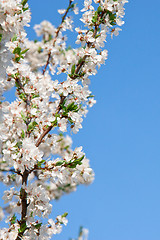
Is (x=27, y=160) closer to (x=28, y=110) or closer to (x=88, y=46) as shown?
(x=28, y=110)

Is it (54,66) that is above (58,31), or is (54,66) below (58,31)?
below

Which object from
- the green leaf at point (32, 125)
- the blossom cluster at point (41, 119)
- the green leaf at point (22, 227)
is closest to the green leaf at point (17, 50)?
the blossom cluster at point (41, 119)

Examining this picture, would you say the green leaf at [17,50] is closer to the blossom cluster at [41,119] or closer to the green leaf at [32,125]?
the blossom cluster at [41,119]

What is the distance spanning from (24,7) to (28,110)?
1.51 metres

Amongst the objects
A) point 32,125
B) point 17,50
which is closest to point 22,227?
point 32,125

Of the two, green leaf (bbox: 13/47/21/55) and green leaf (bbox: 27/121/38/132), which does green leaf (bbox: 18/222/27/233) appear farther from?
green leaf (bbox: 13/47/21/55)

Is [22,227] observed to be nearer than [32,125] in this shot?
Yes

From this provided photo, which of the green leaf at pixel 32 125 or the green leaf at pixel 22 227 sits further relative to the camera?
the green leaf at pixel 32 125

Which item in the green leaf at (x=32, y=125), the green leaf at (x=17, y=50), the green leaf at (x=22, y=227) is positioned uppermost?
the green leaf at (x=17, y=50)

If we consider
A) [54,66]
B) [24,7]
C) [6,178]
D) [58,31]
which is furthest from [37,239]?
[58,31]

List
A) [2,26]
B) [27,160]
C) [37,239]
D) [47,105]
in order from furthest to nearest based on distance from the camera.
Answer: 1. [47,105]
2. [37,239]
3. [27,160]
4. [2,26]

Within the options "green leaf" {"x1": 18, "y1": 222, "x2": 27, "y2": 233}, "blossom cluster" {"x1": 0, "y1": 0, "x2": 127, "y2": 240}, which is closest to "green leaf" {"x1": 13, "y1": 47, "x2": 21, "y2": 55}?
"blossom cluster" {"x1": 0, "y1": 0, "x2": 127, "y2": 240}

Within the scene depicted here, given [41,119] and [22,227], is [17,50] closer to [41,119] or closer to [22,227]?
[41,119]

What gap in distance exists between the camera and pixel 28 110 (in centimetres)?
492
